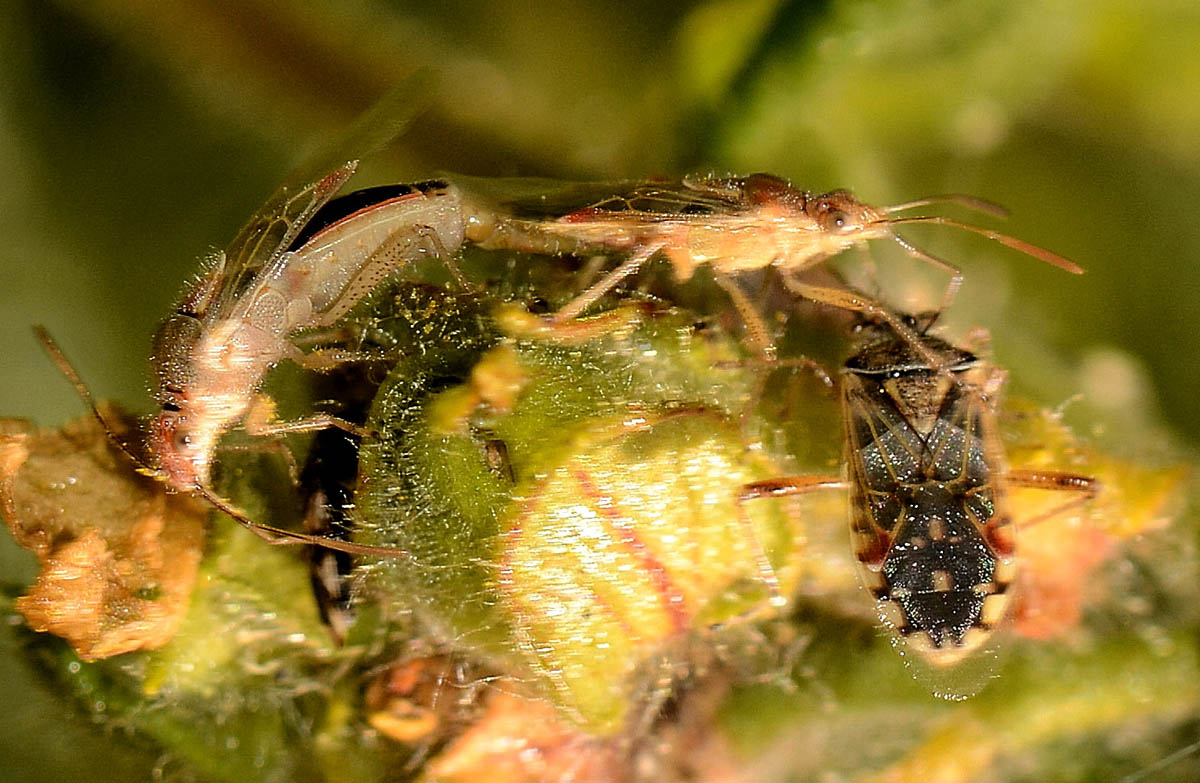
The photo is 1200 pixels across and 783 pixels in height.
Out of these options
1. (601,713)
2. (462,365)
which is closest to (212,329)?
(462,365)

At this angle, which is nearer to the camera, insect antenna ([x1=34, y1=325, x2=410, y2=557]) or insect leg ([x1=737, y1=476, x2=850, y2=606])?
insect antenna ([x1=34, y1=325, x2=410, y2=557])

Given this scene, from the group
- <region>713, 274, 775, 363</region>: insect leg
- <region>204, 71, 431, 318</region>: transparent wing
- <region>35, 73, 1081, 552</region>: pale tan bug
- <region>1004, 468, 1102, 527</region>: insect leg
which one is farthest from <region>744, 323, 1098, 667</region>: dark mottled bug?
<region>204, 71, 431, 318</region>: transparent wing

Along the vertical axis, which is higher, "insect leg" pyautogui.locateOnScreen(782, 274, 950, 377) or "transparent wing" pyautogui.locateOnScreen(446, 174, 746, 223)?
"transparent wing" pyautogui.locateOnScreen(446, 174, 746, 223)

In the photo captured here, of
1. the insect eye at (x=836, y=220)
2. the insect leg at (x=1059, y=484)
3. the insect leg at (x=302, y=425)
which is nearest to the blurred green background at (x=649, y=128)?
the insect eye at (x=836, y=220)

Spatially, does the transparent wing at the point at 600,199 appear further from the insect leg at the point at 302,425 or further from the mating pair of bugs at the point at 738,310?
the insect leg at the point at 302,425

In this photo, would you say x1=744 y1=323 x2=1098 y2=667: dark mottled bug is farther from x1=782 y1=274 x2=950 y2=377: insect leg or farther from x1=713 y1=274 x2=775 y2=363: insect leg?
x1=713 y1=274 x2=775 y2=363: insect leg

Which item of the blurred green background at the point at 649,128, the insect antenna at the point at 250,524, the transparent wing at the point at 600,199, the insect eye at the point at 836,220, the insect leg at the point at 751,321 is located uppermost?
the blurred green background at the point at 649,128

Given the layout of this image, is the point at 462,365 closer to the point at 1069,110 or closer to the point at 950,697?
the point at 950,697
